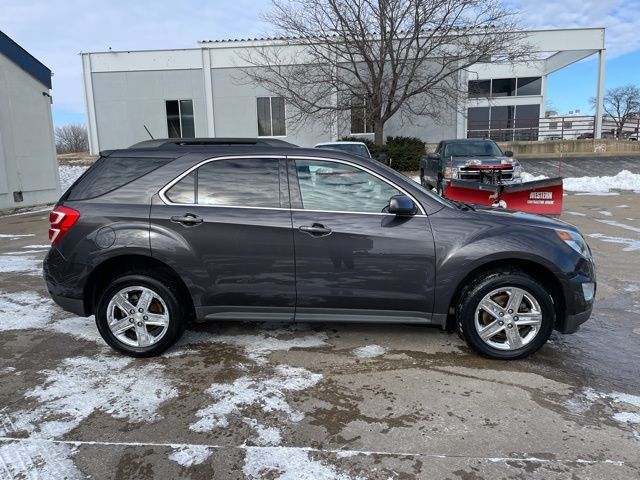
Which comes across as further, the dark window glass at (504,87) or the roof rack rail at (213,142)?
the dark window glass at (504,87)

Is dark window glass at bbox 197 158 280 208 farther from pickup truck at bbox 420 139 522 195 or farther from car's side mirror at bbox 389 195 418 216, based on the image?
pickup truck at bbox 420 139 522 195

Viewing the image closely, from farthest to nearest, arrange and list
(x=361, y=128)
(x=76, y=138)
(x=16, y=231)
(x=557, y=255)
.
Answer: (x=76, y=138), (x=361, y=128), (x=16, y=231), (x=557, y=255)

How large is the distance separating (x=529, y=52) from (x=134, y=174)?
20880 millimetres

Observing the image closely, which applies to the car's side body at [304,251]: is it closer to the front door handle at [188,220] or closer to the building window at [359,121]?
the front door handle at [188,220]

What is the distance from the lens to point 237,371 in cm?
380

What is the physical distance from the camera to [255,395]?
3.42 meters

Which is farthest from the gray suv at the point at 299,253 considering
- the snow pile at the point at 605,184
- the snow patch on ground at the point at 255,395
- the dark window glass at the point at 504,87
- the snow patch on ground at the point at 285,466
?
the dark window glass at the point at 504,87

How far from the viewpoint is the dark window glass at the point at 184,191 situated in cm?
396

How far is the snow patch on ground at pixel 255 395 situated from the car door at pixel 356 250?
529 mm

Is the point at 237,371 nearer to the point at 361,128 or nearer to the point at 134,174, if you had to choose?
the point at 134,174

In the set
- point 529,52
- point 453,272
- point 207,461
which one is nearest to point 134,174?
point 207,461

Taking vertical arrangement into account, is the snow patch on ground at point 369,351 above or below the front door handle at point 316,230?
below

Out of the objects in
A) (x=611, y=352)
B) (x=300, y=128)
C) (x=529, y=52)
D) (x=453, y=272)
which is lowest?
(x=611, y=352)

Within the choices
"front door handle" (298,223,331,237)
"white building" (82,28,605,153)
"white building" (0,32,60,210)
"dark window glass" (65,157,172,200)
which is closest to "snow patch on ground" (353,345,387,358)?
"front door handle" (298,223,331,237)
